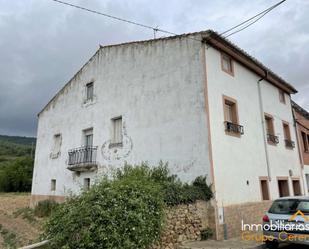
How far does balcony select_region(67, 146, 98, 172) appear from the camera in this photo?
13492mm

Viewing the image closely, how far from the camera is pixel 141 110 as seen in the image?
11930 millimetres

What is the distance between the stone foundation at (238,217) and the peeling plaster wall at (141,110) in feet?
5.83

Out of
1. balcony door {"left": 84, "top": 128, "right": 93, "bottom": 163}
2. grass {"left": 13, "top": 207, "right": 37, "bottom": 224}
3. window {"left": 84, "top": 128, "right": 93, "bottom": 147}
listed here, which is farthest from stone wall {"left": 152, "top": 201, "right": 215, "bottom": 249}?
grass {"left": 13, "top": 207, "right": 37, "bottom": 224}

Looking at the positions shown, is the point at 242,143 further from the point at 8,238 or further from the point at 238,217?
the point at 8,238

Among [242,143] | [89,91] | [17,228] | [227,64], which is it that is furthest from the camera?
[89,91]

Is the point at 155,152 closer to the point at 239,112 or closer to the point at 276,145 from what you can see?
the point at 239,112

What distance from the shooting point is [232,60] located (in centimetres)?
1177

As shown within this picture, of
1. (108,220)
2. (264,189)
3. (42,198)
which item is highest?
(264,189)

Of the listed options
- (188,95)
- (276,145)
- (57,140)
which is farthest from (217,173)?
(57,140)

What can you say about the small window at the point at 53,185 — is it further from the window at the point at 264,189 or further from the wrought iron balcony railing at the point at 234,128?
the window at the point at 264,189

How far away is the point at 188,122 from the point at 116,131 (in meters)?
4.66

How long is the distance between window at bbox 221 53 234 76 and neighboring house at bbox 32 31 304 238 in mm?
48

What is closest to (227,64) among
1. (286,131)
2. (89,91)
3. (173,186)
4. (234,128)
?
(234,128)

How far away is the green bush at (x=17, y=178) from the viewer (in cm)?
4019
